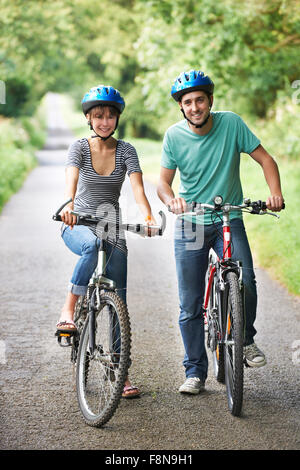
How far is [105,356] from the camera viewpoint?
4348 mm

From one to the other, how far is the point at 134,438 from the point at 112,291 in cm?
93

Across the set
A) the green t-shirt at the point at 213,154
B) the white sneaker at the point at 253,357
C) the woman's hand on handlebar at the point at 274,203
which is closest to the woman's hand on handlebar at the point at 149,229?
the green t-shirt at the point at 213,154

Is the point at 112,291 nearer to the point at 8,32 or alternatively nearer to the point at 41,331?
the point at 41,331

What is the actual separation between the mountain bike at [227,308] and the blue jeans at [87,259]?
57cm

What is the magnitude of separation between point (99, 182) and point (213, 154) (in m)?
0.80

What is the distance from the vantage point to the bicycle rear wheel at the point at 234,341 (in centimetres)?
424

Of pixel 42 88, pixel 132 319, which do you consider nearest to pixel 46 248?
pixel 132 319

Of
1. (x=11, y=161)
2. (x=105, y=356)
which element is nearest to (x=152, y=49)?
(x=11, y=161)

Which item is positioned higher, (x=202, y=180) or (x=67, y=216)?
(x=202, y=180)

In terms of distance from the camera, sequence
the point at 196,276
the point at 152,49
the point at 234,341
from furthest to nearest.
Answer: the point at 152,49
the point at 196,276
the point at 234,341

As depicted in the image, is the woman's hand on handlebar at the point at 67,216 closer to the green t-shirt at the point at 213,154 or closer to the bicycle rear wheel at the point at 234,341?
the green t-shirt at the point at 213,154

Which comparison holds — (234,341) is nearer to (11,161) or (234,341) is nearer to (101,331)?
(101,331)

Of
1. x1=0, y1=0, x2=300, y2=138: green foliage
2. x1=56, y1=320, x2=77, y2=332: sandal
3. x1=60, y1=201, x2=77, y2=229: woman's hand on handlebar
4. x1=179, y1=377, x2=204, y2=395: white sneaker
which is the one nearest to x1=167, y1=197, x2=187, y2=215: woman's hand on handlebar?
x1=60, y1=201, x2=77, y2=229: woman's hand on handlebar

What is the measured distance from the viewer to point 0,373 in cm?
525
